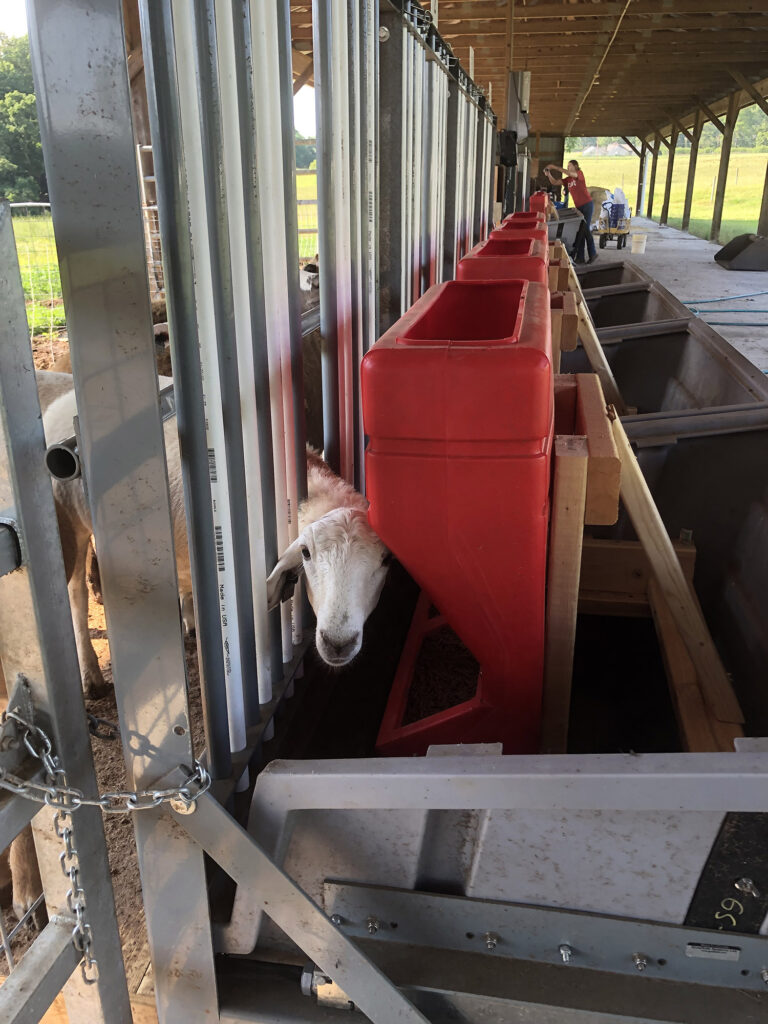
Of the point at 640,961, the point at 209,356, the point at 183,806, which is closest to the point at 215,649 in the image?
the point at 183,806

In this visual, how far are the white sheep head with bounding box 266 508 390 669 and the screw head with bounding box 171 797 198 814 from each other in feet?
2.02

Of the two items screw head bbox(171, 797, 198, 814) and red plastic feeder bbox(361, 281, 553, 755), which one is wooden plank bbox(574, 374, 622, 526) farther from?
screw head bbox(171, 797, 198, 814)

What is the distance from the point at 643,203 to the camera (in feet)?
A: 153

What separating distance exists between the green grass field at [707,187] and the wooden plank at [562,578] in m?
24.7

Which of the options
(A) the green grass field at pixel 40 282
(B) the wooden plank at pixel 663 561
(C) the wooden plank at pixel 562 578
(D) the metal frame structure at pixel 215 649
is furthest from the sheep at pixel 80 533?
(A) the green grass field at pixel 40 282

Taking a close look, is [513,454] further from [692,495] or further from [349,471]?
[692,495]

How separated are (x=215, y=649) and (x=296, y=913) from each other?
55 cm

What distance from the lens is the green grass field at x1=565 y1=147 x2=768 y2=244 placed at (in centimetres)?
2878

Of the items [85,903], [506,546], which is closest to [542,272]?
[506,546]

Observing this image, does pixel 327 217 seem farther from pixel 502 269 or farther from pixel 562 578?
pixel 562 578

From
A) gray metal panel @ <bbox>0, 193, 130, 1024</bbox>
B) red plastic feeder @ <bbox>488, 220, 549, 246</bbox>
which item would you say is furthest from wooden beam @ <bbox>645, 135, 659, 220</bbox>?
gray metal panel @ <bbox>0, 193, 130, 1024</bbox>

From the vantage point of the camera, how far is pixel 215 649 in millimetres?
1672

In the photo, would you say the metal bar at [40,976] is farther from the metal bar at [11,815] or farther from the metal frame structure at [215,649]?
the metal bar at [11,815]

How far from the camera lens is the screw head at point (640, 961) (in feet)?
4.91
